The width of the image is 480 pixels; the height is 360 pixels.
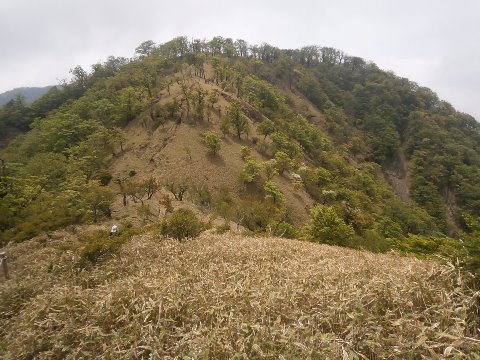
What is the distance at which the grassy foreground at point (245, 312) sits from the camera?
4770mm

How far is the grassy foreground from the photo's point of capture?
4770 millimetres

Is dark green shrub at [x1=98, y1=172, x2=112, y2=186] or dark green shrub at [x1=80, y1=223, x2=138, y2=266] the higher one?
dark green shrub at [x1=80, y1=223, x2=138, y2=266]

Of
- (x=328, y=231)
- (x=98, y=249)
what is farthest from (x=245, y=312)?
(x=328, y=231)

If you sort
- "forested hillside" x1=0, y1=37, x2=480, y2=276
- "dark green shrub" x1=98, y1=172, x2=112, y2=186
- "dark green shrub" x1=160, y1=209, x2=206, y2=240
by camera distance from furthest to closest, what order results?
"dark green shrub" x1=98, y1=172, x2=112, y2=186
"forested hillside" x1=0, y1=37, x2=480, y2=276
"dark green shrub" x1=160, y1=209, x2=206, y2=240

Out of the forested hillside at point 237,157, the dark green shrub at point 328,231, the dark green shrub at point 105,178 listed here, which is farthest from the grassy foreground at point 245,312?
the dark green shrub at point 105,178

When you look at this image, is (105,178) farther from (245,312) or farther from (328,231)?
(245,312)

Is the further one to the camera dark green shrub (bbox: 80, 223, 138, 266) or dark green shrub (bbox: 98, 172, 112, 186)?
dark green shrub (bbox: 98, 172, 112, 186)

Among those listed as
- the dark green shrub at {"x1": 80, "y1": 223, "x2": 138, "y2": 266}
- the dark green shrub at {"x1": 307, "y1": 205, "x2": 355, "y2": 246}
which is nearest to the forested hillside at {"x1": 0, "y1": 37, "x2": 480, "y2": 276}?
the dark green shrub at {"x1": 307, "y1": 205, "x2": 355, "y2": 246}

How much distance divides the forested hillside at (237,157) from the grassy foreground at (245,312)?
2114 millimetres

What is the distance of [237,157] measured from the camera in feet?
148

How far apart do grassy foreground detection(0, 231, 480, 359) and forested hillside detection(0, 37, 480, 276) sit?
2114mm

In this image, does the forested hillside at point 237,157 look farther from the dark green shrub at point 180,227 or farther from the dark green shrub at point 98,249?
the dark green shrub at point 98,249

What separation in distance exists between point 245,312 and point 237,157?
39486mm

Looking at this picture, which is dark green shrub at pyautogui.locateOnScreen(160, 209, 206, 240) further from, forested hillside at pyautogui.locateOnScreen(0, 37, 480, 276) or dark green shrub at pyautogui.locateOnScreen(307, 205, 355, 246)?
dark green shrub at pyautogui.locateOnScreen(307, 205, 355, 246)
